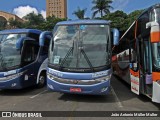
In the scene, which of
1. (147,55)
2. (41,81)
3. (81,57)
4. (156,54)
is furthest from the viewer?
(41,81)

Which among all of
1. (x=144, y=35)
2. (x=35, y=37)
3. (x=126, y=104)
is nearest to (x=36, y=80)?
(x=35, y=37)

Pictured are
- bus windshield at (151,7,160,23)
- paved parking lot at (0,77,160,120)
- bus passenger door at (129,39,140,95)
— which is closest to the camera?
bus windshield at (151,7,160,23)

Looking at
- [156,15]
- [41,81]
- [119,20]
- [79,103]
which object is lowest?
[79,103]

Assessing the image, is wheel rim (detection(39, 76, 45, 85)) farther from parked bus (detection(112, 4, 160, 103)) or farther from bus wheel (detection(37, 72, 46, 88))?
parked bus (detection(112, 4, 160, 103))

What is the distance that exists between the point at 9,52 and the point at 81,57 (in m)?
4.00

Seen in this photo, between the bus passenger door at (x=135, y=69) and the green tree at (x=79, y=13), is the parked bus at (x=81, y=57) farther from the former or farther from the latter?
the green tree at (x=79, y=13)

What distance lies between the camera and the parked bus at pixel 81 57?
9.70 meters

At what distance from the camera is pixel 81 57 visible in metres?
10.0

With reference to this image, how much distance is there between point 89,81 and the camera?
31.7 ft

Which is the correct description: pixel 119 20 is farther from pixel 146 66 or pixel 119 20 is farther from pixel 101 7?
pixel 146 66

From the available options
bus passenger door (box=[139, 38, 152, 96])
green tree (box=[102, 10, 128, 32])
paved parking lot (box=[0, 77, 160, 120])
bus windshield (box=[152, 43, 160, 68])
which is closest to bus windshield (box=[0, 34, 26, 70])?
paved parking lot (box=[0, 77, 160, 120])

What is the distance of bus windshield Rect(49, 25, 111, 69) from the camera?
996cm

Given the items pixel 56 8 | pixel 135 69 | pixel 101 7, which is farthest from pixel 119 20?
pixel 56 8

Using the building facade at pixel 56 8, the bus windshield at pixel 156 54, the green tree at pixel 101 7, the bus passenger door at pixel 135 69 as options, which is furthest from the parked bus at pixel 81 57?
the building facade at pixel 56 8
